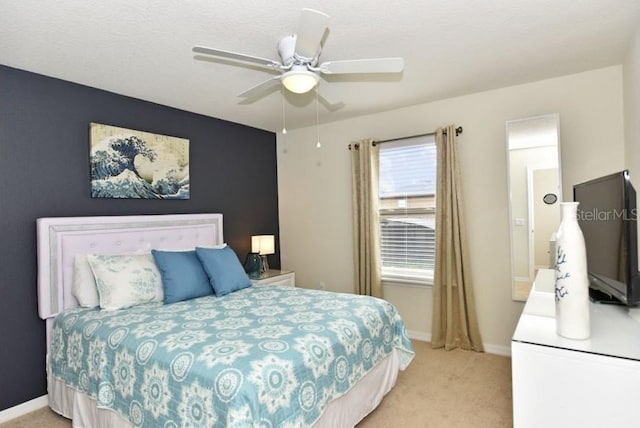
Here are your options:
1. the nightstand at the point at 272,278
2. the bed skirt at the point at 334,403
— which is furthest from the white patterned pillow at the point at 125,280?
the nightstand at the point at 272,278

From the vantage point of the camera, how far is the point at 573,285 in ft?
4.58

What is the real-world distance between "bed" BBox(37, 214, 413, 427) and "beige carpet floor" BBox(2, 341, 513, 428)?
0.12m

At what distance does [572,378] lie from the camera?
1.32 meters

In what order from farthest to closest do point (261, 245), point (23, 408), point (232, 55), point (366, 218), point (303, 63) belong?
point (261, 245) < point (366, 218) < point (23, 408) < point (303, 63) < point (232, 55)

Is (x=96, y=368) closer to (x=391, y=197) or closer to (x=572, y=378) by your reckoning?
(x=572, y=378)

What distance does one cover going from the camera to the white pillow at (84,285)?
267 centimetres

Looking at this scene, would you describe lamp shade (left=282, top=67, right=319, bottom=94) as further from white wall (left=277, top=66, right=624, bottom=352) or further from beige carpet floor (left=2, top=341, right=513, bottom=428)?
beige carpet floor (left=2, top=341, right=513, bottom=428)

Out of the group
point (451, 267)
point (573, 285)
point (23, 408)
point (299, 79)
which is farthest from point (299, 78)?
point (23, 408)

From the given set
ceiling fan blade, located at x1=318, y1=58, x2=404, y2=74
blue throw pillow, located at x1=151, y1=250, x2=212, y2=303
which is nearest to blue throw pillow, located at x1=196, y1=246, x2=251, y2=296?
blue throw pillow, located at x1=151, y1=250, x2=212, y2=303

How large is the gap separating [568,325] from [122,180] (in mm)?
3339

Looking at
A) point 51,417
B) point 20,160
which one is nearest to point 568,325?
point 51,417

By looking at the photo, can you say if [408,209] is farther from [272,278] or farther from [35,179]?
[35,179]

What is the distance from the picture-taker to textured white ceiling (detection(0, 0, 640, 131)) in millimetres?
1956

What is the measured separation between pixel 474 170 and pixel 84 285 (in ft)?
11.5
